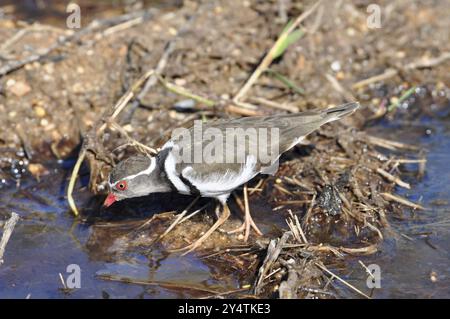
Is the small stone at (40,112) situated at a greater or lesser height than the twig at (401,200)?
greater

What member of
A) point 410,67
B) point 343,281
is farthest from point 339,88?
point 343,281

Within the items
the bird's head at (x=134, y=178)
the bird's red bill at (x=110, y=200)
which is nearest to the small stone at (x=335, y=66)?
the bird's head at (x=134, y=178)

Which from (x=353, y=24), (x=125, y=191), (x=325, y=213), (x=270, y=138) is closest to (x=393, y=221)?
(x=325, y=213)

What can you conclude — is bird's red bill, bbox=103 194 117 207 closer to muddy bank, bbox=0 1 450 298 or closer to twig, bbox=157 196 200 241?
muddy bank, bbox=0 1 450 298

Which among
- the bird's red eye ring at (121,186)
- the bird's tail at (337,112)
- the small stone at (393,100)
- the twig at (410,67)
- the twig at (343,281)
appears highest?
the bird's tail at (337,112)

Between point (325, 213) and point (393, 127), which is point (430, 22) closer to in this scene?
point (393, 127)

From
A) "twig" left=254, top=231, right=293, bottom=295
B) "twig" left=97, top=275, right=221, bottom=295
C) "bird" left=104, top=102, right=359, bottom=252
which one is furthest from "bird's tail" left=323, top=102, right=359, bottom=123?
"twig" left=97, top=275, right=221, bottom=295

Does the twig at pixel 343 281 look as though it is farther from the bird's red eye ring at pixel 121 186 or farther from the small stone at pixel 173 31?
the small stone at pixel 173 31
